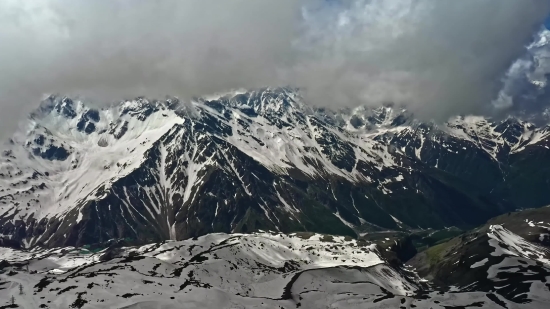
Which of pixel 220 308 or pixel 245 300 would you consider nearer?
pixel 220 308

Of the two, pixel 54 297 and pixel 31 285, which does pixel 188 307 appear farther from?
pixel 31 285

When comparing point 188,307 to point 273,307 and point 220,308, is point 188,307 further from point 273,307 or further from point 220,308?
point 273,307

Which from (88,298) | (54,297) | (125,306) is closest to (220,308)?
(125,306)

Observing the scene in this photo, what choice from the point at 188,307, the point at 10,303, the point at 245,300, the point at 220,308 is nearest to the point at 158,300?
the point at 188,307

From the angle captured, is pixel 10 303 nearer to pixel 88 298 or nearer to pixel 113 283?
pixel 88 298

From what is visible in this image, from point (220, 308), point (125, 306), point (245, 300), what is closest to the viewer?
point (125, 306)

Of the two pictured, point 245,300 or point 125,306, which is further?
point 245,300

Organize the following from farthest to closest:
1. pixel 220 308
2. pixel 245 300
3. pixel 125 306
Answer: pixel 245 300, pixel 220 308, pixel 125 306
